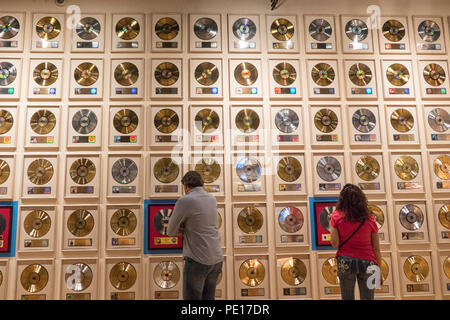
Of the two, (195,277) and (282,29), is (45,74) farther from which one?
(195,277)

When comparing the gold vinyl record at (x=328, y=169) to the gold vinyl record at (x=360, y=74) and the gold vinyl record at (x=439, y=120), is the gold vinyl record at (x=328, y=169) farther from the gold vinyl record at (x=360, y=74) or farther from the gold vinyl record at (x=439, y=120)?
the gold vinyl record at (x=439, y=120)

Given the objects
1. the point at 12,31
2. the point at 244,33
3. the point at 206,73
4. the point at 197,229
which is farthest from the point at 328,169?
the point at 12,31

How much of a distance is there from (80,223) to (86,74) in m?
1.97

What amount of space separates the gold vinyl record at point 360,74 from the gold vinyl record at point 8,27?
4.63 m

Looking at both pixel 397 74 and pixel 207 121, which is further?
pixel 397 74

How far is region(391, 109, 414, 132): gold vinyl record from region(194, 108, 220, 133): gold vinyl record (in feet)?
8.03

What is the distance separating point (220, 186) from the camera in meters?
4.91

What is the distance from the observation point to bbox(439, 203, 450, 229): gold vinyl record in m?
5.06

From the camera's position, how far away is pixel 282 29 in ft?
17.5

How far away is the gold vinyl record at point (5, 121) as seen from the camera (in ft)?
16.1

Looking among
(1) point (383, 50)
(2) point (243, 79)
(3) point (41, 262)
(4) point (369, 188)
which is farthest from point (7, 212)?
(1) point (383, 50)

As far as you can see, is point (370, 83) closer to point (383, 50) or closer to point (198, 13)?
point (383, 50)

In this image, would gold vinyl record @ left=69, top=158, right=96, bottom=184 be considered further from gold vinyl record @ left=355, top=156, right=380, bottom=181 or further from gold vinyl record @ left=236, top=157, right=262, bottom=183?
gold vinyl record @ left=355, top=156, right=380, bottom=181
